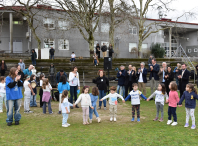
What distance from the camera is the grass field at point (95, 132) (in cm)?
568

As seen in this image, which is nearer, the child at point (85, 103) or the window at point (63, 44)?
the child at point (85, 103)

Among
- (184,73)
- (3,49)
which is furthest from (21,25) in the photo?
(184,73)

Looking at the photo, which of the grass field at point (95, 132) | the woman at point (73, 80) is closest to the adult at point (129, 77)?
the woman at point (73, 80)

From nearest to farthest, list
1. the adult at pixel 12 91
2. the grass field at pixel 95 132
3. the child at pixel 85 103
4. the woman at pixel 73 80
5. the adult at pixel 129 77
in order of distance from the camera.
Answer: the grass field at pixel 95 132 < the adult at pixel 12 91 < the child at pixel 85 103 < the woman at pixel 73 80 < the adult at pixel 129 77

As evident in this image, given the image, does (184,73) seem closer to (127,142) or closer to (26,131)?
(127,142)

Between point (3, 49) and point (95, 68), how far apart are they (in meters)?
19.2

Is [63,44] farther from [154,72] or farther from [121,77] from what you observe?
[154,72]

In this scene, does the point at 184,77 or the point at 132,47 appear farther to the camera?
Answer: the point at 132,47

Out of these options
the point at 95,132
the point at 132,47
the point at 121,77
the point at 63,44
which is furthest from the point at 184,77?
the point at 132,47

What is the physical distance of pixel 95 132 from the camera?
6.52 m

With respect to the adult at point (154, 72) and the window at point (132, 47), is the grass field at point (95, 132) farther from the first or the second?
the window at point (132, 47)

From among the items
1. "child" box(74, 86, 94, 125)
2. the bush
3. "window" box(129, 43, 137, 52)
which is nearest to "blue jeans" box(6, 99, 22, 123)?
"child" box(74, 86, 94, 125)

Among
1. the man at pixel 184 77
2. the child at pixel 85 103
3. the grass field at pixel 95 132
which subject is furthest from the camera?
the man at pixel 184 77

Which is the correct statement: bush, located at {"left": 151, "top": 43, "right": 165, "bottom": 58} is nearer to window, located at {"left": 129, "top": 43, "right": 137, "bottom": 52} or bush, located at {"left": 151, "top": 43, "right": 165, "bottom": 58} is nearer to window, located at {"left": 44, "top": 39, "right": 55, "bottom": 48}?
window, located at {"left": 129, "top": 43, "right": 137, "bottom": 52}
